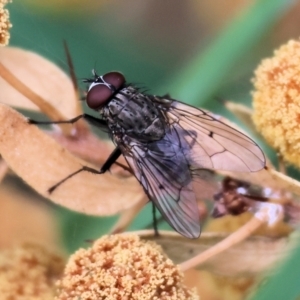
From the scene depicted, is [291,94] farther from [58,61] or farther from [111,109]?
[58,61]

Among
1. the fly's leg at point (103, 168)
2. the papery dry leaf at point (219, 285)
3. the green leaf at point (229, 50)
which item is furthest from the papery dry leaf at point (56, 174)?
the green leaf at point (229, 50)

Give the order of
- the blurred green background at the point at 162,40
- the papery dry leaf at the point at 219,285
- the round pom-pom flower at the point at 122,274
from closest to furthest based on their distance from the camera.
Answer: the round pom-pom flower at the point at 122,274, the papery dry leaf at the point at 219,285, the blurred green background at the point at 162,40

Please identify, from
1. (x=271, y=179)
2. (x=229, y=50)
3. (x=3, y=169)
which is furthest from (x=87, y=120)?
(x=229, y=50)

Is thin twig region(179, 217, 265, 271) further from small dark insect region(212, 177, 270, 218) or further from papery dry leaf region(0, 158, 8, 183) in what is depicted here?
papery dry leaf region(0, 158, 8, 183)

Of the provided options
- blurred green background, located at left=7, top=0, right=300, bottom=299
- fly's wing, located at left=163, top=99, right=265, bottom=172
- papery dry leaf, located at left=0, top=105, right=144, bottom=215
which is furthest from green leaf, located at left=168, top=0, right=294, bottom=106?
papery dry leaf, located at left=0, top=105, right=144, bottom=215

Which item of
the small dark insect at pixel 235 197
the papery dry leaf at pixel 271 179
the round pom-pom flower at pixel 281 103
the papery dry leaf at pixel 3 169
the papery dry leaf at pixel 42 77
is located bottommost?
the papery dry leaf at pixel 3 169

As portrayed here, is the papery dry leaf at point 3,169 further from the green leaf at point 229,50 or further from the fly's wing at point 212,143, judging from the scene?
the green leaf at point 229,50
